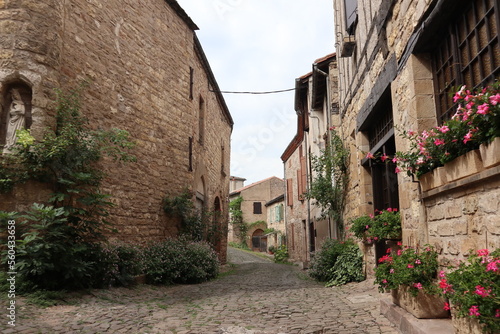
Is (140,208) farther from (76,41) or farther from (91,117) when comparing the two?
(76,41)

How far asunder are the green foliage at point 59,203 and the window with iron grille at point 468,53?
4.23m

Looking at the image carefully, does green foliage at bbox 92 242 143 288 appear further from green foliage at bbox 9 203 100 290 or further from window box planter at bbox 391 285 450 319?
window box planter at bbox 391 285 450 319

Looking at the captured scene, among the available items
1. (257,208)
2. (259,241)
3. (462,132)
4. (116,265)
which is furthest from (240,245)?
(462,132)

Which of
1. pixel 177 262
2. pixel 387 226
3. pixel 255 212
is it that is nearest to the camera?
pixel 387 226

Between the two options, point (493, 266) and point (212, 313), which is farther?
point (212, 313)

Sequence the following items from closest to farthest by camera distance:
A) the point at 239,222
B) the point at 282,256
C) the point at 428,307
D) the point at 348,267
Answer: the point at 428,307 < the point at 348,267 < the point at 282,256 < the point at 239,222

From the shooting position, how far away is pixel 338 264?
24.4ft

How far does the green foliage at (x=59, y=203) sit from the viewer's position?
464 centimetres

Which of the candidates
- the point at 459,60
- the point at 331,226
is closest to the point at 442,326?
the point at 459,60

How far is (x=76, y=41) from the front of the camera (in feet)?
20.2

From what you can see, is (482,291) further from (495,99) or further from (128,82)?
(128,82)

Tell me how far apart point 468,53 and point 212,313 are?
3.57 metres

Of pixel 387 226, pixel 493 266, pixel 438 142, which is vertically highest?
pixel 438 142

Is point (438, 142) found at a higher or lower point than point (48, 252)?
higher
